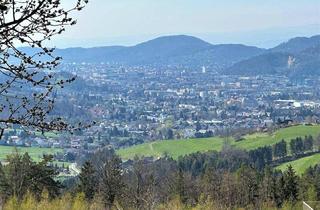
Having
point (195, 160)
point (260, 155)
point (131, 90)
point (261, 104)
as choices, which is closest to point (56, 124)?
point (195, 160)

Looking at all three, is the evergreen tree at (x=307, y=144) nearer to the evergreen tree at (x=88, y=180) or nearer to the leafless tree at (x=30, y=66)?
the evergreen tree at (x=88, y=180)

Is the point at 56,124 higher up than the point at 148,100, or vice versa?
the point at 56,124

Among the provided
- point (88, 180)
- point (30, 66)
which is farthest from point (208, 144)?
point (30, 66)

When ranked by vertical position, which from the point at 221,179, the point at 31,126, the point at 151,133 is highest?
the point at 31,126

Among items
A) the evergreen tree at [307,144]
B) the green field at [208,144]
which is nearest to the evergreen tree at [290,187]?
the evergreen tree at [307,144]

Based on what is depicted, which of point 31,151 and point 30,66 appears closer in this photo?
point 30,66

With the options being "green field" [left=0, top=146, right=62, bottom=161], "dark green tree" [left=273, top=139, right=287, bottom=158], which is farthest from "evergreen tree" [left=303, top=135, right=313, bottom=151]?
"green field" [left=0, top=146, right=62, bottom=161]

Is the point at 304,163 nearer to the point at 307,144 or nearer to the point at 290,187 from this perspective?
the point at 307,144

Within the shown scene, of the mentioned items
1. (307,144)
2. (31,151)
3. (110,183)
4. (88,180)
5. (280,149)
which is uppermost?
(110,183)

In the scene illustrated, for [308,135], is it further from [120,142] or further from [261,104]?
[261,104]
